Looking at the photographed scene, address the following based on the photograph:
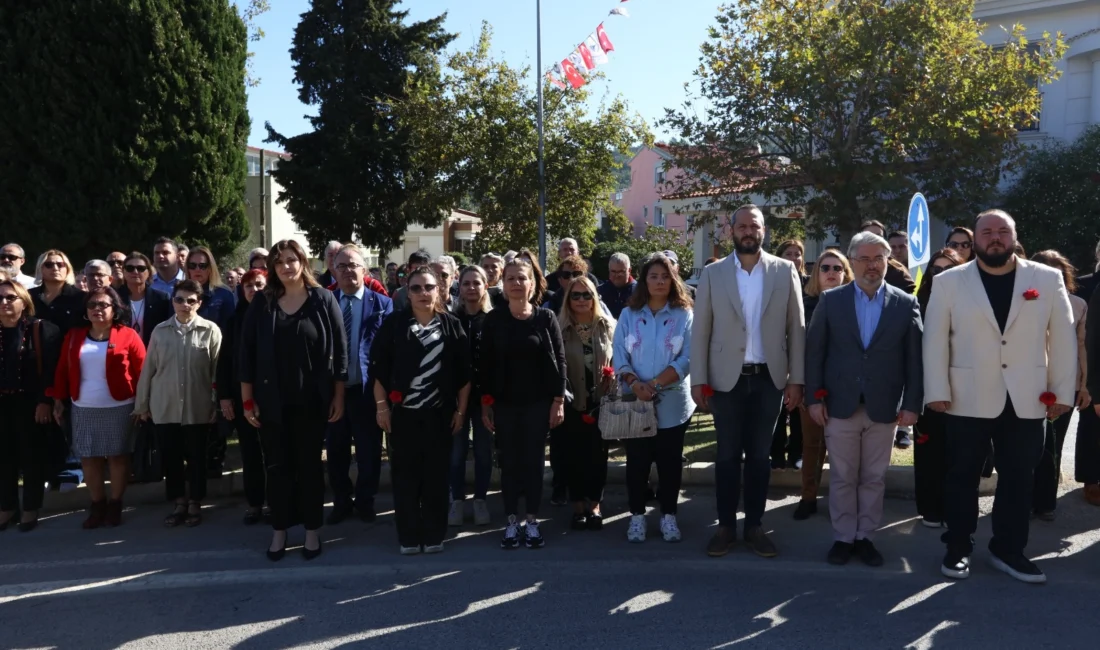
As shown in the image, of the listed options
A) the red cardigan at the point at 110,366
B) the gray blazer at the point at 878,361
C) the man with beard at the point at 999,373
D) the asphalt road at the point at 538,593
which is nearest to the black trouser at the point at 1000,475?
the man with beard at the point at 999,373

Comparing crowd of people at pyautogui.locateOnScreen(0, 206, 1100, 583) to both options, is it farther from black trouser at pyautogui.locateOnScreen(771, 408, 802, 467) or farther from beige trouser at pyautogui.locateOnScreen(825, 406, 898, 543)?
black trouser at pyautogui.locateOnScreen(771, 408, 802, 467)

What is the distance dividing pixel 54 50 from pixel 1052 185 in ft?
67.3

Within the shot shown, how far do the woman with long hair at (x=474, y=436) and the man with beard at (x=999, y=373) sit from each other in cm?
302

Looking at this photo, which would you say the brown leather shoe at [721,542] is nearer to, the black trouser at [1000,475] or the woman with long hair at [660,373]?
the woman with long hair at [660,373]

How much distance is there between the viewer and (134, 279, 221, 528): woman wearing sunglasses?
6.44 metres

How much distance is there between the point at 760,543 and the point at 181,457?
4342mm

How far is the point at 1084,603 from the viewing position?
4.70m

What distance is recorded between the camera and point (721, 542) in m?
5.58

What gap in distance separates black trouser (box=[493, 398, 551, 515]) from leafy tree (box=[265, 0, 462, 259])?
23394 mm

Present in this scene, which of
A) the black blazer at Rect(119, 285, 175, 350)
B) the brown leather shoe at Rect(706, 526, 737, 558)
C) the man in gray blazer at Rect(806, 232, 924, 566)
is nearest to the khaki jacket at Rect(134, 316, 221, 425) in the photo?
the black blazer at Rect(119, 285, 175, 350)

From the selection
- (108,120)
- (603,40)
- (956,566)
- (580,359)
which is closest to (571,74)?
(603,40)

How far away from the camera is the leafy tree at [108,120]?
1546cm

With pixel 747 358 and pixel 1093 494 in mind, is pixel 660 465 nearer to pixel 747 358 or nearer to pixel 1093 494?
pixel 747 358

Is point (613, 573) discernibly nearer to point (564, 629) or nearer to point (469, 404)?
point (564, 629)
